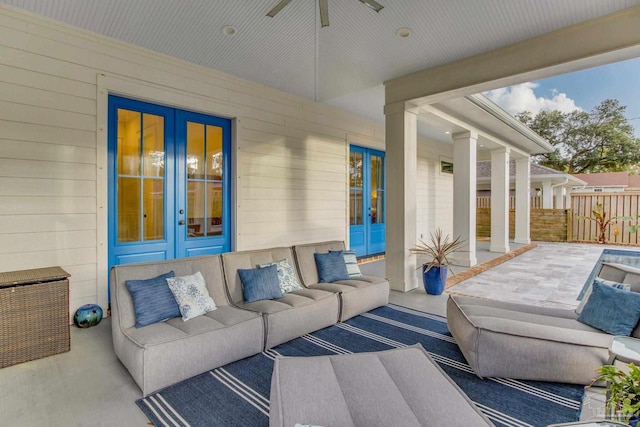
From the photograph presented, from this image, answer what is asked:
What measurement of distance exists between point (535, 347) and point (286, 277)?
226 centimetres

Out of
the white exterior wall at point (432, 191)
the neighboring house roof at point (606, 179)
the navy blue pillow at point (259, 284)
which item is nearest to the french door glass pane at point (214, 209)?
the navy blue pillow at point (259, 284)

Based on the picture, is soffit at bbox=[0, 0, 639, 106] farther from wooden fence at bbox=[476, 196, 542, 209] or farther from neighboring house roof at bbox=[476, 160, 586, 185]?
wooden fence at bbox=[476, 196, 542, 209]

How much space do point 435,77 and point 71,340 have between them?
16.4 ft

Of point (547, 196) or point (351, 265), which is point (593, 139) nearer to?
point (547, 196)

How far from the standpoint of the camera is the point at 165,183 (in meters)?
4.09

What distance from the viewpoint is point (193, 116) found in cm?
436

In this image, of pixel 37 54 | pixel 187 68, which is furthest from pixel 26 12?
pixel 187 68

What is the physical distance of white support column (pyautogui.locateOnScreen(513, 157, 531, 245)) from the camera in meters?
9.70

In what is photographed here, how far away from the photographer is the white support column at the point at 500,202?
8.26 meters

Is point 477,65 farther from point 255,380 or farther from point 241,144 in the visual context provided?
point 255,380

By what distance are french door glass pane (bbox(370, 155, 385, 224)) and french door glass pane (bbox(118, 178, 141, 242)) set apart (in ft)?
15.8

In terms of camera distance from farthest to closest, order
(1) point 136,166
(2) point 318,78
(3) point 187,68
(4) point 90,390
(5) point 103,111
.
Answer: (2) point 318,78 < (3) point 187,68 < (1) point 136,166 < (5) point 103,111 < (4) point 90,390

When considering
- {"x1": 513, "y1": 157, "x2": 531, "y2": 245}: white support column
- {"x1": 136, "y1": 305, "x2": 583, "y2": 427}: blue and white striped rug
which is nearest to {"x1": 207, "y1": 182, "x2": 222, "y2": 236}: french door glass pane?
{"x1": 136, "y1": 305, "x2": 583, "y2": 427}: blue and white striped rug

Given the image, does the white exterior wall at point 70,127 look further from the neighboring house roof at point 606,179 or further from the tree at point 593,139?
the tree at point 593,139
